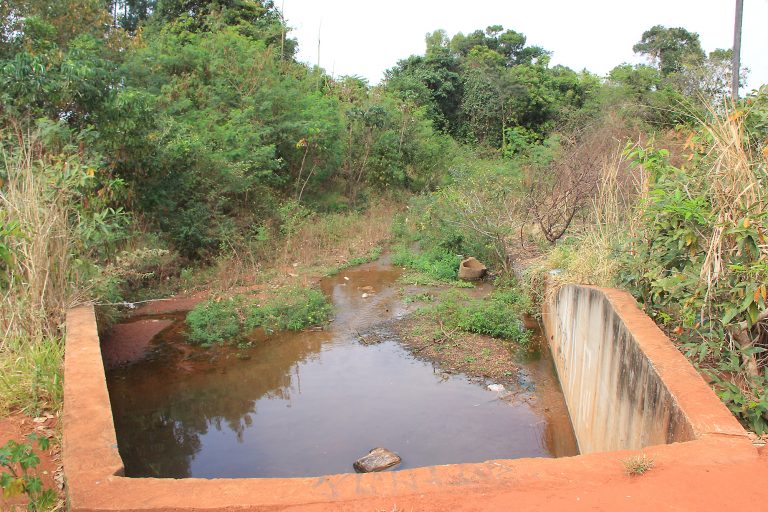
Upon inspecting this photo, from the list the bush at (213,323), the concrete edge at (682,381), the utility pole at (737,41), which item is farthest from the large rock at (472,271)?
the concrete edge at (682,381)

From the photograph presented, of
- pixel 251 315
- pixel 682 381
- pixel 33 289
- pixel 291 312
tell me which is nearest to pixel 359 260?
pixel 291 312

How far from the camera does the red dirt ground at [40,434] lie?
3119 mm

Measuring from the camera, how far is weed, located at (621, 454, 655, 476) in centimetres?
279

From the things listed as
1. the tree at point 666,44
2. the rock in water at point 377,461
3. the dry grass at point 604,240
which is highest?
the tree at point 666,44

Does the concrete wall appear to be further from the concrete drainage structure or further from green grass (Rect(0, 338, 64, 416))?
green grass (Rect(0, 338, 64, 416))

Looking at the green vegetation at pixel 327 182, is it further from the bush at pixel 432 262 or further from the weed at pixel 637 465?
the weed at pixel 637 465

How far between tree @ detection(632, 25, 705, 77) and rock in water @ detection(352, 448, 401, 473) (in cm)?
2274

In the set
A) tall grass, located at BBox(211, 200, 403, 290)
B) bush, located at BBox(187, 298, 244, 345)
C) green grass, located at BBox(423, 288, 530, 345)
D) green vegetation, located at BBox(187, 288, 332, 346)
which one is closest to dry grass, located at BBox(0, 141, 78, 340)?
bush, located at BBox(187, 298, 244, 345)

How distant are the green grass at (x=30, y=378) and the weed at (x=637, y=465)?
3.57 meters

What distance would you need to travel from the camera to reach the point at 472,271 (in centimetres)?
1070

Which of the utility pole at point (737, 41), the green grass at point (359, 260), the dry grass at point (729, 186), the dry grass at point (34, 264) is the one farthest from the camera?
the green grass at point (359, 260)

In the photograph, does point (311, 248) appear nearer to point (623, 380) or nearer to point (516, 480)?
point (623, 380)

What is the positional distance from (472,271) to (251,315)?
405 cm

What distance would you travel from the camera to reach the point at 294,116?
14516 mm
